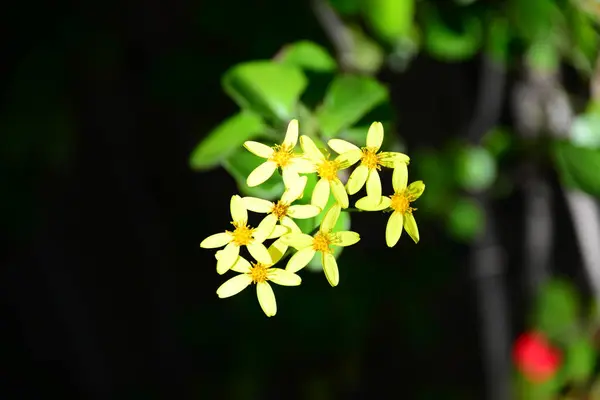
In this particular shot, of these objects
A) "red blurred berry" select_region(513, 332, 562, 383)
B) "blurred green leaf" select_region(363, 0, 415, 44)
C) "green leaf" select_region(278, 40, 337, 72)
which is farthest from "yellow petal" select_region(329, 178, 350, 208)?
"red blurred berry" select_region(513, 332, 562, 383)

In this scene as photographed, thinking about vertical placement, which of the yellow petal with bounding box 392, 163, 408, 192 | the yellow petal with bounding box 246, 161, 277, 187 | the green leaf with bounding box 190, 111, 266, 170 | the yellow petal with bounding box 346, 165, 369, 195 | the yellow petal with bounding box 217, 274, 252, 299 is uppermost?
the green leaf with bounding box 190, 111, 266, 170

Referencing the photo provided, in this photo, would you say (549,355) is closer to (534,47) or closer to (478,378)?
(478,378)

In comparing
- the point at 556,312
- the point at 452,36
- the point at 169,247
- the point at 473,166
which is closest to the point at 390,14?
the point at 452,36

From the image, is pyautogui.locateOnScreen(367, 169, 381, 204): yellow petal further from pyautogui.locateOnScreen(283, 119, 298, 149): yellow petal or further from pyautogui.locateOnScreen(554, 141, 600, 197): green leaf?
pyautogui.locateOnScreen(554, 141, 600, 197): green leaf

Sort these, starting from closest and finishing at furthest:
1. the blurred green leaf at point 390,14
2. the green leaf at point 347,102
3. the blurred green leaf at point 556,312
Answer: the green leaf at point 347,102 → the blurred green leaf at point 390,14 → the blurred green leaf at point 556,312

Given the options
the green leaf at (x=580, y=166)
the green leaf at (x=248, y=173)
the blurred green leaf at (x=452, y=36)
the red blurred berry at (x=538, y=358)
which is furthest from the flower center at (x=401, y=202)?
the red blurred berry at (x=538, y=358)

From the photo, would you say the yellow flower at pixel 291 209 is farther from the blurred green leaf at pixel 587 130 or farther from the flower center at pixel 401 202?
the blurred green leaf at pixel 587 130

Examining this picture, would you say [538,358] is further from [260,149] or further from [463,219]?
[260,149]
